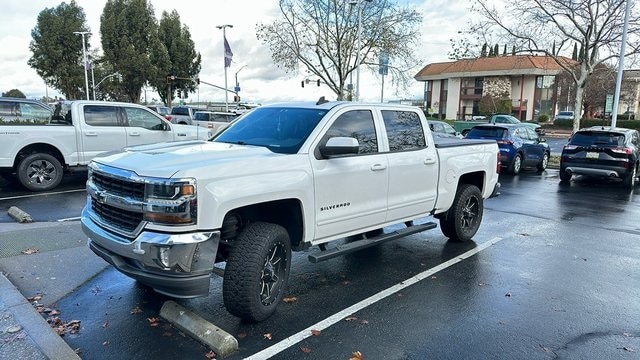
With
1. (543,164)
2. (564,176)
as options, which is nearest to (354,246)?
(564,176)

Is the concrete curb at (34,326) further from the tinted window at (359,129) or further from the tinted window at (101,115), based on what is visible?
the tinted window at (101,115)

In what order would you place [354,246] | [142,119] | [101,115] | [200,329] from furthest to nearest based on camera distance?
1. [142,119]
2. [101,115]
3. [354,246]
4. [200,329]

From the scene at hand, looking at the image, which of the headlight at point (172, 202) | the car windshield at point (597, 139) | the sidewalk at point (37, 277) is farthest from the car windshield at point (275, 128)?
the car windshield at point (597, 139)

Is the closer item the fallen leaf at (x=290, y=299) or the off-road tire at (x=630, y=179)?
the fallen leaf at (x=290, y=299)

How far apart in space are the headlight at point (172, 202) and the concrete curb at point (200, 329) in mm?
925

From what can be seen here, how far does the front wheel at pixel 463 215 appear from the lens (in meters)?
6.54

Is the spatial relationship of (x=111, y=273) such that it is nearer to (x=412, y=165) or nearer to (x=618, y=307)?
(x=412, y=165)

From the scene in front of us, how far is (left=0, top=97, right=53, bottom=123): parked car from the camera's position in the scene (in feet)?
32.5

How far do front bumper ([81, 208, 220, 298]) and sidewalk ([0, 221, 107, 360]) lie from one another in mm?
791

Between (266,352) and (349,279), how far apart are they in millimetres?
1811

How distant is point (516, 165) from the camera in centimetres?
1542

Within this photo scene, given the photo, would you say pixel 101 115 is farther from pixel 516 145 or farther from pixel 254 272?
pixel 516 145

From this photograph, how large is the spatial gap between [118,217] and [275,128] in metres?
1.88

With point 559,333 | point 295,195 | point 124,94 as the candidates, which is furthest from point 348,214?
point 124,94
